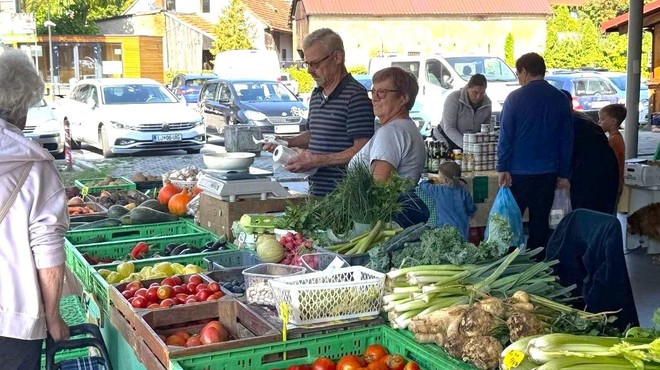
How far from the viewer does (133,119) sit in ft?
50.3

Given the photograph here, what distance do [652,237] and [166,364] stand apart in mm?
6220

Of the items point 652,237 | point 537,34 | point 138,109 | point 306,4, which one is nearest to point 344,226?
point 652,237

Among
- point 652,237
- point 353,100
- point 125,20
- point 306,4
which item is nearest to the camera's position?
point 353,100

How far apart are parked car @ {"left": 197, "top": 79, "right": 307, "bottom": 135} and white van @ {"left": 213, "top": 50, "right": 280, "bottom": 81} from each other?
5173 mm

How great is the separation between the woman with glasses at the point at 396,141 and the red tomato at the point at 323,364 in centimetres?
151

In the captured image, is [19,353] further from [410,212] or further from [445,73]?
[445,73]

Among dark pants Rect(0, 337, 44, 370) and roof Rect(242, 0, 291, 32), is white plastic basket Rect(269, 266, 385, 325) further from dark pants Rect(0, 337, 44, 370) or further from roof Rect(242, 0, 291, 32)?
roof Rect(242, 0, 291, 32)

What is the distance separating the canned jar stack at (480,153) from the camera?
7.68 meters

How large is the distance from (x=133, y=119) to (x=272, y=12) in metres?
34.0

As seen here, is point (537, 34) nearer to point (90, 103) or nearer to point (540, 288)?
point (90, 103)

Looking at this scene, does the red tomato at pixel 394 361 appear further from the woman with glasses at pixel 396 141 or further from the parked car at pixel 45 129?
the parked car at pixel 45 129

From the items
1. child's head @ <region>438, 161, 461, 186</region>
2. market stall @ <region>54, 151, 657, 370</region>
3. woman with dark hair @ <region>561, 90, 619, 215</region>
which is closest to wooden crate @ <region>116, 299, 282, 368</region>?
market stall @ <region>54, 151, 657, 370</region>

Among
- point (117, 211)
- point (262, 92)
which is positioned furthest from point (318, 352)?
point (262, 92)

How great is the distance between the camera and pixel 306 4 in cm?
3797
